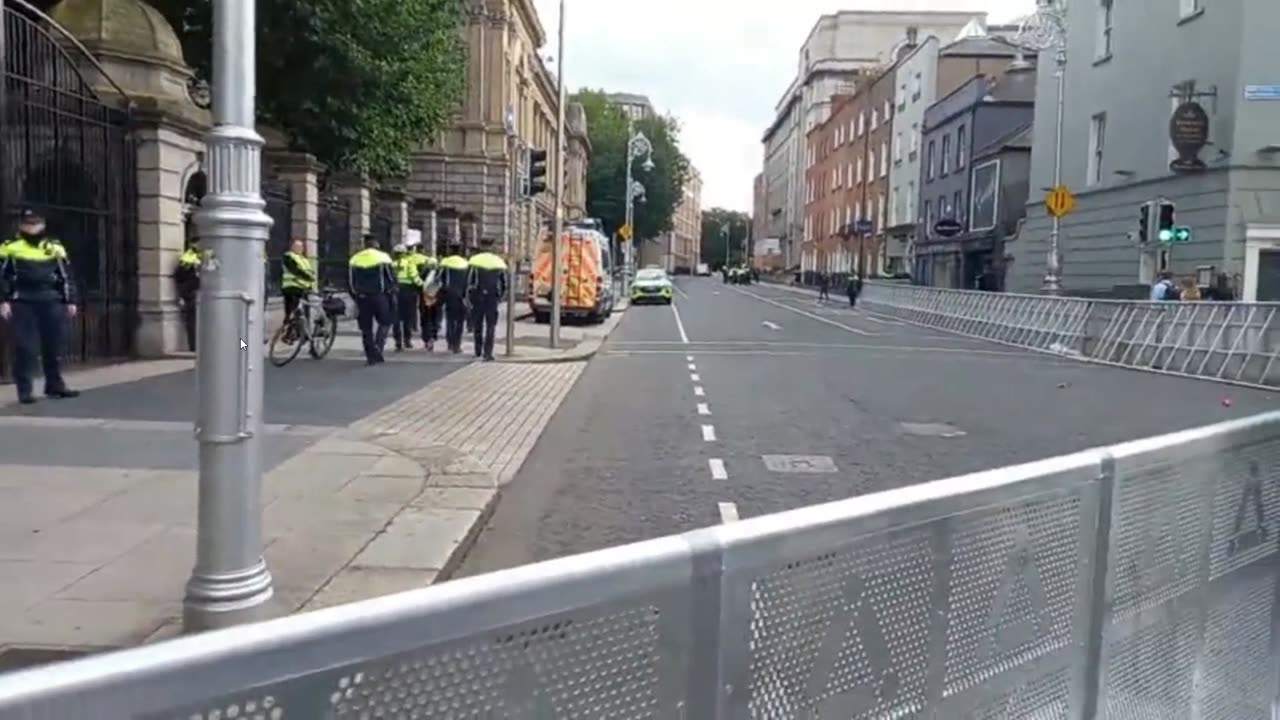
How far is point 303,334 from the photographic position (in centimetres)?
1653

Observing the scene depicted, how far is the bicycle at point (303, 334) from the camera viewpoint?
53.2 feet

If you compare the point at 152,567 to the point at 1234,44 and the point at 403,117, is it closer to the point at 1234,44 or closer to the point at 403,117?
the point at 403,117

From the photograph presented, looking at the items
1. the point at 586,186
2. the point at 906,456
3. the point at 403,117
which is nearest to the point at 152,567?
the point at 906,456

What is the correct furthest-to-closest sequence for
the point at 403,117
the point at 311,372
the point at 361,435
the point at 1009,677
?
1. the point at 403,117
2. the point at 311,372
3. the point at 361,435
4. the point at 1009,677

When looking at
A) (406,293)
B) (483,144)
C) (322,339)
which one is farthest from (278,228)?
(483,144)

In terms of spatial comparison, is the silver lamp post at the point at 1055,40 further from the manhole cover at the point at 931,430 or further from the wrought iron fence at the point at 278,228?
the manhole cover at the point at 931,430

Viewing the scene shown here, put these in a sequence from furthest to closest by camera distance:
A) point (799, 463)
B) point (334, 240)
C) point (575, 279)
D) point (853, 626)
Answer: point (575, 279) < point (334, 240) < point (799, 463) < point (853, 626)

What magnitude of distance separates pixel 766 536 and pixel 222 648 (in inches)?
47.4

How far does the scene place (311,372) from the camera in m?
15.5

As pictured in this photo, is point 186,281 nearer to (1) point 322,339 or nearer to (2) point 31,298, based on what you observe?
(1) point 322,339

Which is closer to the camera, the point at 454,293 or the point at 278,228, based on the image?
the point at 454,293

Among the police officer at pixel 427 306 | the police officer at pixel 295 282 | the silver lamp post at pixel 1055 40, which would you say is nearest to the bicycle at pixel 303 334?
the police officer at pixel 295 282

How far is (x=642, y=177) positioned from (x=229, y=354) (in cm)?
8618

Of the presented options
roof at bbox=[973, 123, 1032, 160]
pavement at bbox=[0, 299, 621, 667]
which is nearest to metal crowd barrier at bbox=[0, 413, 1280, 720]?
pavement at bbox=[0, 299, 621, 667]
